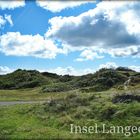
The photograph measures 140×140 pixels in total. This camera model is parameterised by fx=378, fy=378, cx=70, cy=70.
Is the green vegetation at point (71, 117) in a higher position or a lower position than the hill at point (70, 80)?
lower

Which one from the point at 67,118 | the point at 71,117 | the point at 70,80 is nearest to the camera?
the point at 67,118

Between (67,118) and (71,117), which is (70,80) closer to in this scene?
(71,117)

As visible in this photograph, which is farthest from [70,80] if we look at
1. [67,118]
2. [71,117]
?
[67,118]

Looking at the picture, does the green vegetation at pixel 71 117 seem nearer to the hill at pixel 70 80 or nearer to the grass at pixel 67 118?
the grass at pixel 67 118

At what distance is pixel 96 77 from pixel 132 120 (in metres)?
70.0

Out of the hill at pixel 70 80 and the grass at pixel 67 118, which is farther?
the hill at pixel 70 80

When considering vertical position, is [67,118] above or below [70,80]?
below

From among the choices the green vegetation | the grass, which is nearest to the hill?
the green vegetation

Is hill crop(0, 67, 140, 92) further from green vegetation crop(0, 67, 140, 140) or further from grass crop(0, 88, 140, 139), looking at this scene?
grass crop(0, 88, 140, 139)

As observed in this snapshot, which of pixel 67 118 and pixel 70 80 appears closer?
pixel 67 118

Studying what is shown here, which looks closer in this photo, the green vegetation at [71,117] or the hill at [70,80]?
the green vegetation at [71,117]

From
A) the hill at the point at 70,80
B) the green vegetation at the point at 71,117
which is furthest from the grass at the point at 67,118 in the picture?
the hill at the point at 70,80

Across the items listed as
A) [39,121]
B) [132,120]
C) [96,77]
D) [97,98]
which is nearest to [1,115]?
[39,121]

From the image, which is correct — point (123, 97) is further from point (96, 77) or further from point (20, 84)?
point (20, 84)
